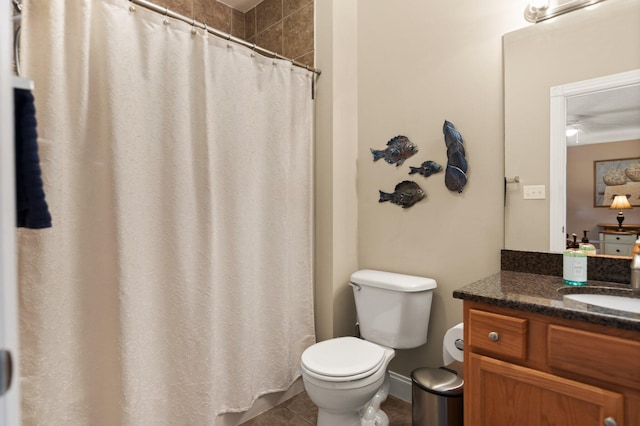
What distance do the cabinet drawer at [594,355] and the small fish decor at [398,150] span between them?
1219 mm

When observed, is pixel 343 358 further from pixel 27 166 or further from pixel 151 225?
pixel 27 166

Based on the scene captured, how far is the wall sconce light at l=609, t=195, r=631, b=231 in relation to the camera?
1.38m

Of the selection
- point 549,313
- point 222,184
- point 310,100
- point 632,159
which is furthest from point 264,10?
point 549,313

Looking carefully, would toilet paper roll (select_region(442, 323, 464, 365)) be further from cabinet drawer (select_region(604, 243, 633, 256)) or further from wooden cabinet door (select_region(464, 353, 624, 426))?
cabinet drawer (select_region(604, 243, 633, 256))

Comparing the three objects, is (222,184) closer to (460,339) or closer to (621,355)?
(460,339)

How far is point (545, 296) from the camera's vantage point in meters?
1.18

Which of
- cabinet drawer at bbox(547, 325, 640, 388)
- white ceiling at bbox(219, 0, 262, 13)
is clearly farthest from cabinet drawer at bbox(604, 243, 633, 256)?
white ceiling at bbox(219, 0, 262, 13)

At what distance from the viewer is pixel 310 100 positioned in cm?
221

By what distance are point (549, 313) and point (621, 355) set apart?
0.61 ft

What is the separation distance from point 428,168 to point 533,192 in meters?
0.54

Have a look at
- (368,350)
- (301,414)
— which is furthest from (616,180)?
(301,414)

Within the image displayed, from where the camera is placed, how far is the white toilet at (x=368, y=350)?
1562 millimetres

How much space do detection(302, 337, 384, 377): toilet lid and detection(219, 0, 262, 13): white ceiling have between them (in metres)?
2.48

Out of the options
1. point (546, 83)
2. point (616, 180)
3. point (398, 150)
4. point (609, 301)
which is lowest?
point (609, 301)
